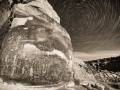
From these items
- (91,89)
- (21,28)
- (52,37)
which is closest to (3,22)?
(21,28)

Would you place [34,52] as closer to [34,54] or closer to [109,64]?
[34,54]

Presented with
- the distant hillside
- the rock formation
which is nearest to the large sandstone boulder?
the rock formation

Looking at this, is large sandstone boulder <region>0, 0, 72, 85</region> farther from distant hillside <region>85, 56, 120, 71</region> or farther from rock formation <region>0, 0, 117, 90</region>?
distant hillside <region>85, 56, 120, 71</region>

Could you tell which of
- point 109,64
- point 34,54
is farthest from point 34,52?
point 109,64

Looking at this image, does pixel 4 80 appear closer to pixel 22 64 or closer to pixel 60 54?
pixel 22 64

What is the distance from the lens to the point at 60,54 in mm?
3287

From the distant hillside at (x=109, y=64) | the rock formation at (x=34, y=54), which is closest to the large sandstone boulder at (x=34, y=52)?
the rock formation at (x=34, y=54)

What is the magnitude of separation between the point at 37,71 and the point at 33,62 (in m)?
0.24

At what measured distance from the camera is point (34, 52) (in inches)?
118

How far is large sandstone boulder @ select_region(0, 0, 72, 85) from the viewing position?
2.85m

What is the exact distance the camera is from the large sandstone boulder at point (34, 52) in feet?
9.34

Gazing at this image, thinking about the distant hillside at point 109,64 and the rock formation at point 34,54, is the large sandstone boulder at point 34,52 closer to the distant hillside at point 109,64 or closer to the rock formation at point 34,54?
the rock formation at point 34,54

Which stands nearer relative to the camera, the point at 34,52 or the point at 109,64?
the point at 34,52

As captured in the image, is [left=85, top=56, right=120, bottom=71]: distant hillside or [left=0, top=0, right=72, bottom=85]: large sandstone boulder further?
[left=85, top=56, right=120, bottom=71]: distant hillside
